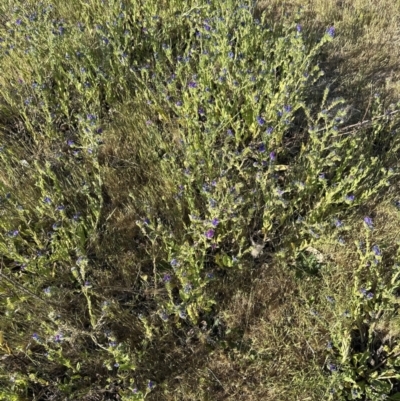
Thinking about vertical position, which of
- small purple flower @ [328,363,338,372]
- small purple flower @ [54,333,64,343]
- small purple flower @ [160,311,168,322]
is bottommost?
small purple flower @ [328,363,338,372]

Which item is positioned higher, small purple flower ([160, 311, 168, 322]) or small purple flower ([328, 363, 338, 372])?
small purple flower ([160, 311, 168, 322])

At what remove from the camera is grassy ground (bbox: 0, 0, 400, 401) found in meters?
1.77

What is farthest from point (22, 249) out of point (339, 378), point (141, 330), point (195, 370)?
point (339, 378)

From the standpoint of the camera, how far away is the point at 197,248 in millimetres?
1911

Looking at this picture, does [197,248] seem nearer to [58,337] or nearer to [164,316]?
[164,316]

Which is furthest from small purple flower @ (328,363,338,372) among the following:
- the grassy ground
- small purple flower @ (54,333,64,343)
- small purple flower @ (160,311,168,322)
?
small purple flower @ (54,333,64,343)

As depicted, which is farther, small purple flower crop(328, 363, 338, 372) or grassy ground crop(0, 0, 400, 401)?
grassy ground crop(0, 0, 400, 401)

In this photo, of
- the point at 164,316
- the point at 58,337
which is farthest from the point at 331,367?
the point at 58,337

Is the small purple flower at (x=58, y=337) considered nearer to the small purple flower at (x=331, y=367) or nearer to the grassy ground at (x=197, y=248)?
the grassy ground at (x=197, y=248)

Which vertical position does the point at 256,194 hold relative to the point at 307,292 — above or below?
above

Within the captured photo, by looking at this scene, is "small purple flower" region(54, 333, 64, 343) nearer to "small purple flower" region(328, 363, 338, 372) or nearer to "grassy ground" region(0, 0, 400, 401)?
"grassy ground" region(0, 0, 400, 401)

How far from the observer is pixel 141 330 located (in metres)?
1.89

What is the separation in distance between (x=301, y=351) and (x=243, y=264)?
53 cm

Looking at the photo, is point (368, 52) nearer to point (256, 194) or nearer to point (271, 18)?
point (271, 18)
